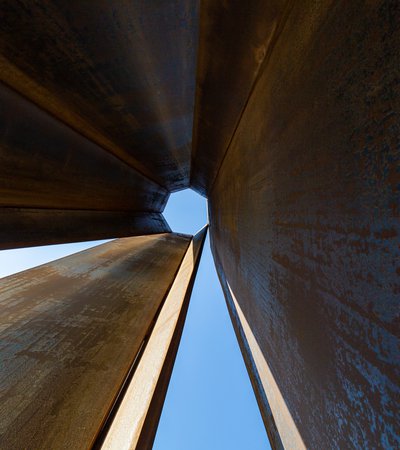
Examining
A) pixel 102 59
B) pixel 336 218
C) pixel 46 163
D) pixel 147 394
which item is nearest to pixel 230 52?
pixel 102 59

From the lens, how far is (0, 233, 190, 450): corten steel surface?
4.87ft

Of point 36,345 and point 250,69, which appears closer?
point 36,345

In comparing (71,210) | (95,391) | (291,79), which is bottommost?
(95,391)

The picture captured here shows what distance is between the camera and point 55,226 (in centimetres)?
288

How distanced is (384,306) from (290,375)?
1180mm

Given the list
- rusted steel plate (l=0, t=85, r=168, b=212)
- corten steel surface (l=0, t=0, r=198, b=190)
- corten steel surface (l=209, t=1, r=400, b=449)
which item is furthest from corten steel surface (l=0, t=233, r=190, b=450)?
corten steel surface (l=0, t=0, r=198, b=190)

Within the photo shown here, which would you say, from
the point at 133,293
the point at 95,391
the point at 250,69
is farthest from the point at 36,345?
the point at 250,69

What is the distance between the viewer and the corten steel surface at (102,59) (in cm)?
158

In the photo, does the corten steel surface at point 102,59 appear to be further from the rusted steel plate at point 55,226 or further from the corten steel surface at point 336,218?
the rusted steel plate at point 55,226

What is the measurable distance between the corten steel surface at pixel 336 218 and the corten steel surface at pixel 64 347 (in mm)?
1499

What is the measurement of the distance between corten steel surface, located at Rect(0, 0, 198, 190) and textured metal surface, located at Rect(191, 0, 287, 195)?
13 cm

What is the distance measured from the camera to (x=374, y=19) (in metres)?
0.85

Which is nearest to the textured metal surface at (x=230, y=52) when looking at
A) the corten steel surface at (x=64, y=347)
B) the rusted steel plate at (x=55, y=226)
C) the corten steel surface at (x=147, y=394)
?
the rusted steel plate at (x=55, y=226)

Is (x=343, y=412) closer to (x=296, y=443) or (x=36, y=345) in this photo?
(x=296, y=443)
